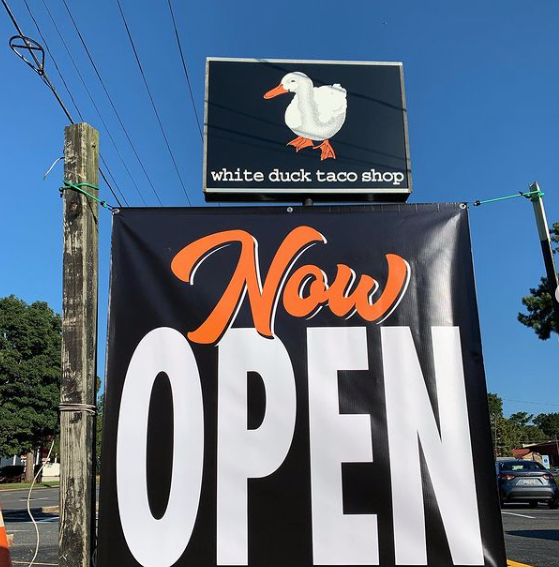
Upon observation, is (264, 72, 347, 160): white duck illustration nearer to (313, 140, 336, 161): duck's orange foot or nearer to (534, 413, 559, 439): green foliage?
(313, 140, 336, 161): duck's orange foot

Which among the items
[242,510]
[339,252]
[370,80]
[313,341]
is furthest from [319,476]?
[370,80]

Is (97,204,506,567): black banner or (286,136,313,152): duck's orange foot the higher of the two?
(286,136,313,152): duck's orange foot

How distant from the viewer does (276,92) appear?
4039 millimetres

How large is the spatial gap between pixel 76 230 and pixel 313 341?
140cm

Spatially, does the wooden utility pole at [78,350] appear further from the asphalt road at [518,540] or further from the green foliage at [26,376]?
the green foliage at [26,376]

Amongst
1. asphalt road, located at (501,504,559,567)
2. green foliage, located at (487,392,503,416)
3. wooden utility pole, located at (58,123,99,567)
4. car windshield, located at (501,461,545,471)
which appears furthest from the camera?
green foliage, located at (487,392,503,416)

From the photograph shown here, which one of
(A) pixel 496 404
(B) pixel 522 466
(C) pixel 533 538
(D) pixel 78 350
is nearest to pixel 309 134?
(D) pixel 78 350

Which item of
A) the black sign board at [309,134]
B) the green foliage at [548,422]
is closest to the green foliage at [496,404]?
the green foliage at [548,422]

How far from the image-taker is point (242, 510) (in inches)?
107

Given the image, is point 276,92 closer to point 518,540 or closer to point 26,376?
point 518,540

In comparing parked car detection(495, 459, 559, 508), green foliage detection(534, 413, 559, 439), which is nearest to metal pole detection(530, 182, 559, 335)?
parked car detection(495, 459, 559, 508)

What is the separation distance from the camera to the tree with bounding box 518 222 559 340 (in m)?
23.2

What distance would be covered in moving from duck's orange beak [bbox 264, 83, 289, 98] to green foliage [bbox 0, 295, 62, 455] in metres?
36.7

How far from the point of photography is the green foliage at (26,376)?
36.8 m
